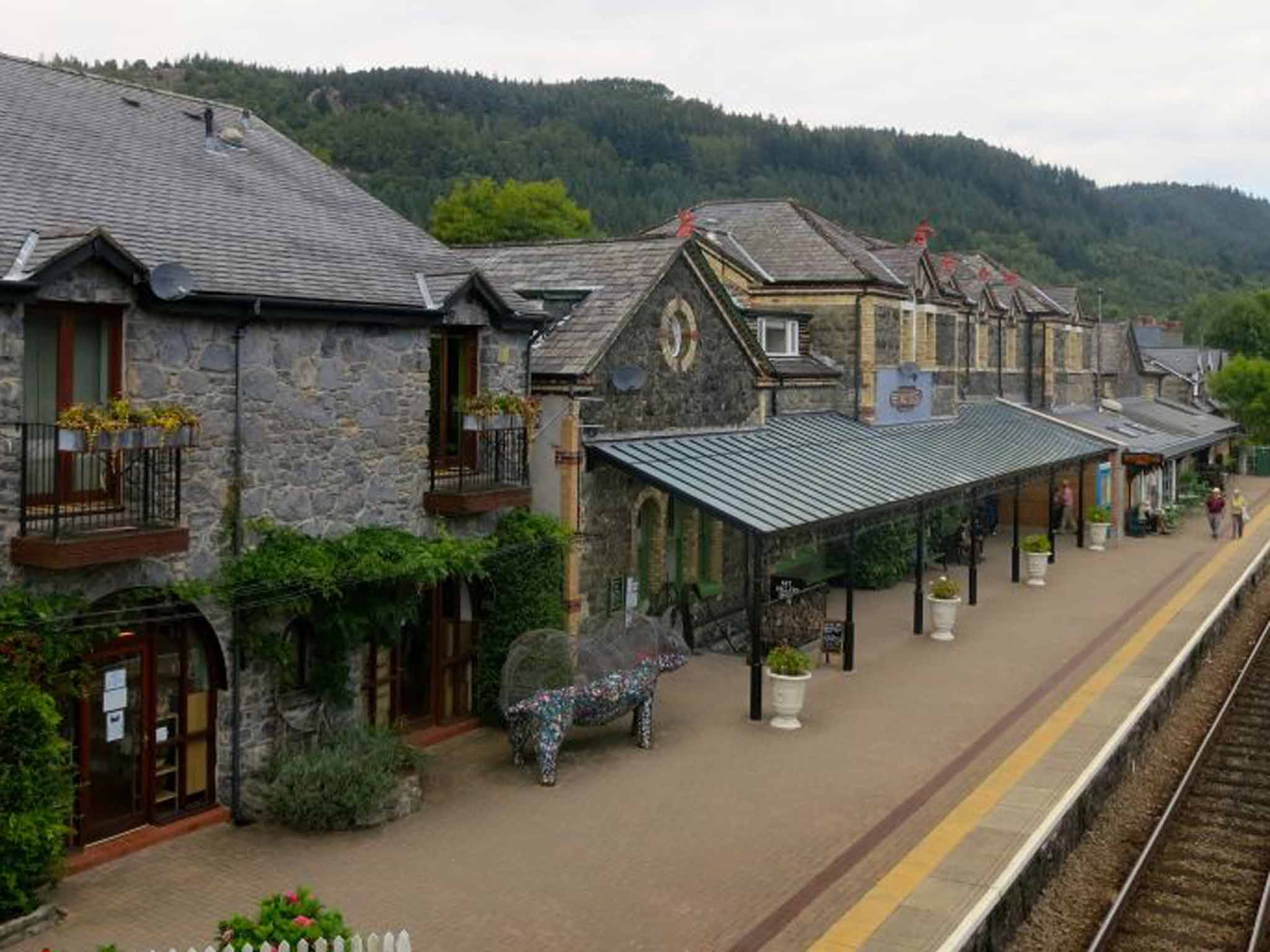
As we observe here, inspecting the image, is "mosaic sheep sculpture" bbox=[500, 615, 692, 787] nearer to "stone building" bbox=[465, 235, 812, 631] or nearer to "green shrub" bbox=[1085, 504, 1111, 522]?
"stone building" bbox=[465, 235, 812, 631]

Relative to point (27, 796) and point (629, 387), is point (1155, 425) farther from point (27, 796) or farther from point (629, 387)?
point (27, 796)

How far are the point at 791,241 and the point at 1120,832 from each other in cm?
1870

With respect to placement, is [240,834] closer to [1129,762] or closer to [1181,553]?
[1129,762]

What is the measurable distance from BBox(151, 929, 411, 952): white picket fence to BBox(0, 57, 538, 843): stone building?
169 inches

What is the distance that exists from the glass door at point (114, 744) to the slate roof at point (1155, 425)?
30238 mm

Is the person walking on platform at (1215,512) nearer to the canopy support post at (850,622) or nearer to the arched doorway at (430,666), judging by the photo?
the canopy support post at (850,622)

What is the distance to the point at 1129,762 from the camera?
1557 cm

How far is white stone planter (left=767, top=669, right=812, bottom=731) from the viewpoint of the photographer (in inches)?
630

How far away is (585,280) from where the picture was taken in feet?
63.2

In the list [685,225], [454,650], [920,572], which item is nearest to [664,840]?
[454,650]

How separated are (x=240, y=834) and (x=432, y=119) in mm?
116554

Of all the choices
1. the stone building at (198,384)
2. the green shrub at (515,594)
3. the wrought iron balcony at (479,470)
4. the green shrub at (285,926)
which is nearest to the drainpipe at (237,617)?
the stone building at (198,384)

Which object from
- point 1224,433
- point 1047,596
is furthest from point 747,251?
point 1224,433

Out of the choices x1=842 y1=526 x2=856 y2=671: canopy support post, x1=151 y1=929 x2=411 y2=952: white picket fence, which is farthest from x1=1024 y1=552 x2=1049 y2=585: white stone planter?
x1=151 y1=929 x2=411 y2=952: white picket fence
